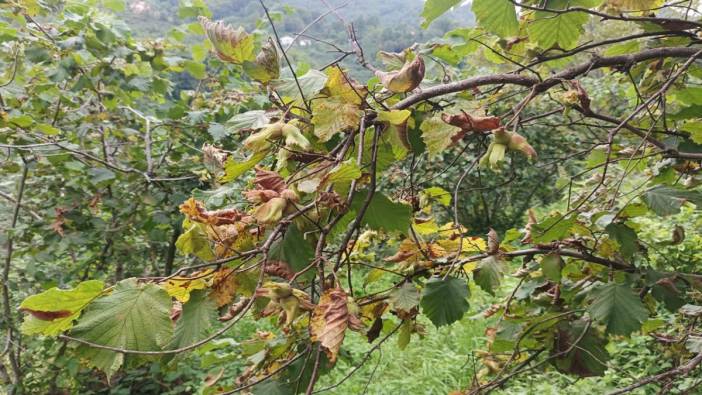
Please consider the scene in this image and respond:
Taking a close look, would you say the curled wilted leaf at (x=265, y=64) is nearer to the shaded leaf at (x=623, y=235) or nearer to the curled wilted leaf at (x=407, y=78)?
the curled wilted leaf at (x=407, y=78)

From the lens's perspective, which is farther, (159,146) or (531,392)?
(159,146)

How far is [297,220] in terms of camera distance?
0.57 m

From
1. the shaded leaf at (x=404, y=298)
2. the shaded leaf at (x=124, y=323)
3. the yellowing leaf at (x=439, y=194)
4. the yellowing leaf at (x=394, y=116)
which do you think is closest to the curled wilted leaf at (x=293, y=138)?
the yellowing leaf at (x=394, y=116)

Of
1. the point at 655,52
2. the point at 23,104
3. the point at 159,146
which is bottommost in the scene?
the point at 159,146

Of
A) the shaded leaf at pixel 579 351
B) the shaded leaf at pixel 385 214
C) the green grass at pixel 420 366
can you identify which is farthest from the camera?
the green grass at pixel 420 366

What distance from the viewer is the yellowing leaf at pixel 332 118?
1.92ft

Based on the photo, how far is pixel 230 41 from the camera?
2.06 ft

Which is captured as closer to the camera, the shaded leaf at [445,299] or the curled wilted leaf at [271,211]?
the curled wilted leaf at [271,211]

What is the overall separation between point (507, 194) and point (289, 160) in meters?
4.93

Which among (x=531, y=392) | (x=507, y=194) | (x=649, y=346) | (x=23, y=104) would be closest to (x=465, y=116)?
(x=531, y=392)

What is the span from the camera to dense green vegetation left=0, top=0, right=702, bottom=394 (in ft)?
1.76

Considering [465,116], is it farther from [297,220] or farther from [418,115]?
[297,220]

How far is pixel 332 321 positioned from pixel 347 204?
0.13 m

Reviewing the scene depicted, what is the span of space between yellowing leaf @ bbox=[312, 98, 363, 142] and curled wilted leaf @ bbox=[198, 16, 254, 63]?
0.13 metres
